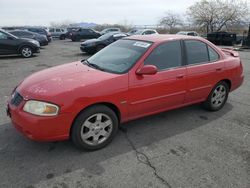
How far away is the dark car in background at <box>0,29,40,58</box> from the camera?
12188mm

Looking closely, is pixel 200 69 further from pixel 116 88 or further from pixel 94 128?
pixel 94 128

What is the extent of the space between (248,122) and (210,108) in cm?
74

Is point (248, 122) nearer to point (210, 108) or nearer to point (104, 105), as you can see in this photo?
point (210, 108)

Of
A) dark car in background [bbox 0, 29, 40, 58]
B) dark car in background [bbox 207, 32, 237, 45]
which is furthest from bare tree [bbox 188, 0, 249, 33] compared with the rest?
dark car in background [bbox 0, 29, 40, 58]

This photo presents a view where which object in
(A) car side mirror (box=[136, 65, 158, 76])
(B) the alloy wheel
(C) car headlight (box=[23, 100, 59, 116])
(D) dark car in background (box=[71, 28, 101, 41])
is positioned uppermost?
(D) dark car in background (box=[71, 28, 101, 41])

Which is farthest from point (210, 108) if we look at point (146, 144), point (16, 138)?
point (16, 138)

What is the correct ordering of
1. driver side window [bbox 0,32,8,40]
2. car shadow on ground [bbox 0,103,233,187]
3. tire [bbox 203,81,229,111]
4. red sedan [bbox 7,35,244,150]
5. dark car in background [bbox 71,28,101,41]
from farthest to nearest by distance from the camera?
dark car in background [bbox 71,28,101,41] → driver side window [bbox 0,32,8,40] → tire [bbox 203,81,229,111] → red sedan [bbox 7,35,244,150] → car shadow on ground [bbox 0,103,233,187]

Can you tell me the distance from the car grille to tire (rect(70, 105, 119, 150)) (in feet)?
2.66

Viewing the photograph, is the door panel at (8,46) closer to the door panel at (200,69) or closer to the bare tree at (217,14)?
the door panel at (200,69)

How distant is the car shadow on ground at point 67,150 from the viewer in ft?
9.54

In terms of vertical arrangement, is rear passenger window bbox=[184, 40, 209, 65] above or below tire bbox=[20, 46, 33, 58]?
above

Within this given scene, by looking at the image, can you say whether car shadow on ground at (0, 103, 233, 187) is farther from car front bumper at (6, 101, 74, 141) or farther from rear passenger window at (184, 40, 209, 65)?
rear passenger window at (184, 40, 209, 65)

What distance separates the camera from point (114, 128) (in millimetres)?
3498

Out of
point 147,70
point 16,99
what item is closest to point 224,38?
point 147,70
